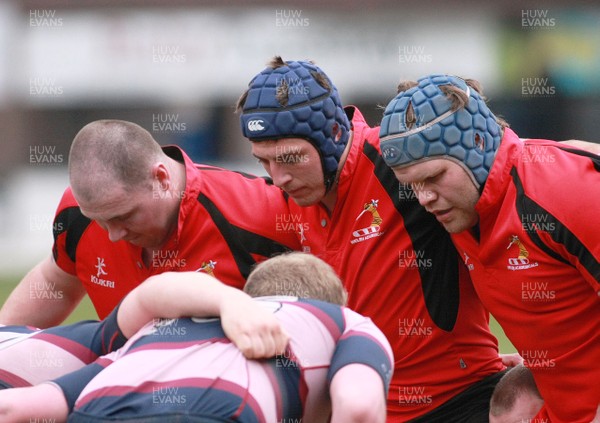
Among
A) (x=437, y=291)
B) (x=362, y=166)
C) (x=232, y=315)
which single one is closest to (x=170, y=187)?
(x=362, y=166)

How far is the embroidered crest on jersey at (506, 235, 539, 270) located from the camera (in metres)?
4.07

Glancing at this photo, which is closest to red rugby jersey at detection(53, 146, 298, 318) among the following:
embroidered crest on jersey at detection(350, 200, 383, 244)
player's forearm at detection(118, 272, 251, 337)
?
embroidered crest on jersey at detection(350, 200, 383, 244)

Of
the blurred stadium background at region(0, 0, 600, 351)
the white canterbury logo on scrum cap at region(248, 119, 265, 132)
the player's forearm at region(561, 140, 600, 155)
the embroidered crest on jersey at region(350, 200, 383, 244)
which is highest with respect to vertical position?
the white canterbury logo on scrum cap at region(248, 119, 265, 132)


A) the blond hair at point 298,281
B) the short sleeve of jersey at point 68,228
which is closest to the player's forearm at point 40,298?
the short sleeve of jersey at point 68,228

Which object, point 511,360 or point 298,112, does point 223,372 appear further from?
point 511,360

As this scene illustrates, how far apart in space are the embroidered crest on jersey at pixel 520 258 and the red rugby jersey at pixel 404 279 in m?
0.52

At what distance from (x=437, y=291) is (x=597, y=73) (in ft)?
49.5

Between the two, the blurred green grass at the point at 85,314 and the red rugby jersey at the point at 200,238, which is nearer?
the red rugby jersey at the point at 200,238

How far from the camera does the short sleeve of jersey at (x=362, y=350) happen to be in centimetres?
322

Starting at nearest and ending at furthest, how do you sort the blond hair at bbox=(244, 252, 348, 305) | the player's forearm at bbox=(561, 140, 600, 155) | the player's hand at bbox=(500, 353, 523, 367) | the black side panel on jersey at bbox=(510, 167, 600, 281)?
the blond hair at bbox=(244, 252, 348, 305) < the black side panel on jersey at bbox=(510, 167, 600, 281) < the player's forearm at bbox=(561, 140, 600, 155) < the player's hand at bbox=(500, 353, 523, 367)

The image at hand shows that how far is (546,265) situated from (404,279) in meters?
0.81

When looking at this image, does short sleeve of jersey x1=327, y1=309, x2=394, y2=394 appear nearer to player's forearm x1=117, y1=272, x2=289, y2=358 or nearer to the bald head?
player's forearm x1=117, y1=272, x2=289, y2=358

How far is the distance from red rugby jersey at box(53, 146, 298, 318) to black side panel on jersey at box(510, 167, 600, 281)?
4.28ft

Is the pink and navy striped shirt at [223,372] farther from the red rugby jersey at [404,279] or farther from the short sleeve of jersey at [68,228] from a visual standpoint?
the short sleeve of jersey at [68,228]
